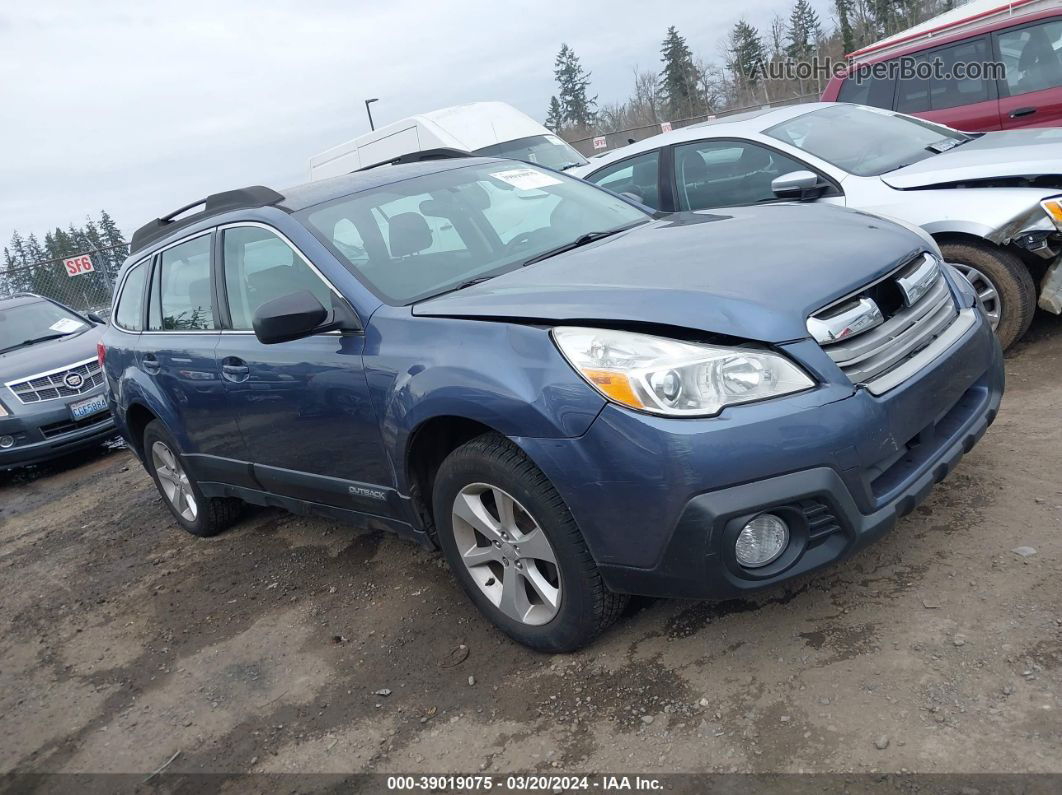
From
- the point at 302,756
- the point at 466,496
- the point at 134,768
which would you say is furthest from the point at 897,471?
the point at 134,768

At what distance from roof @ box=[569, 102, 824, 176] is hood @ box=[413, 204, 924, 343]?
94.0 inches

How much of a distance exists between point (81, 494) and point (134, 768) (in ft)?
15.7

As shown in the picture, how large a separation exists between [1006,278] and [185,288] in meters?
4.36

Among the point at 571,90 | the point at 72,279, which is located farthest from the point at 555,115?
the point at 72,279

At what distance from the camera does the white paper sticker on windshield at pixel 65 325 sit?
938cm

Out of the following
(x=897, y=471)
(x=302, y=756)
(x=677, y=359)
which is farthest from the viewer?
(x=302, y=756)

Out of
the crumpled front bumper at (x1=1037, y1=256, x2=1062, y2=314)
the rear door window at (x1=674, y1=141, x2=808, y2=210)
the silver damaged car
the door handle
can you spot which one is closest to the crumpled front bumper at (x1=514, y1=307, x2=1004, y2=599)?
the door handle

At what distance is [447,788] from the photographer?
2.51m

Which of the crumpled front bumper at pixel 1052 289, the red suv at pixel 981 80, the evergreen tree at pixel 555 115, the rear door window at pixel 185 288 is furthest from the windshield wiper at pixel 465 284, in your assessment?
the evergreen tree at pixel 555 115

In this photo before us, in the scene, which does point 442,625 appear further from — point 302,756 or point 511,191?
point 511,191

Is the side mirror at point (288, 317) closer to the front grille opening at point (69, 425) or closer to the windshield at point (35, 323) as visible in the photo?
the front grille opening at point (69, 425)

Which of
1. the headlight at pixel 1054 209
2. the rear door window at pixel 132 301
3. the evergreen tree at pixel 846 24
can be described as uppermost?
the evergreen tree at pixel 846 24

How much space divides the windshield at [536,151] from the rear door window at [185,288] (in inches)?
337

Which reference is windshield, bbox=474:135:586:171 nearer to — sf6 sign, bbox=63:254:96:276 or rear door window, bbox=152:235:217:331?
rear door window, bbox=152:235:217:331
